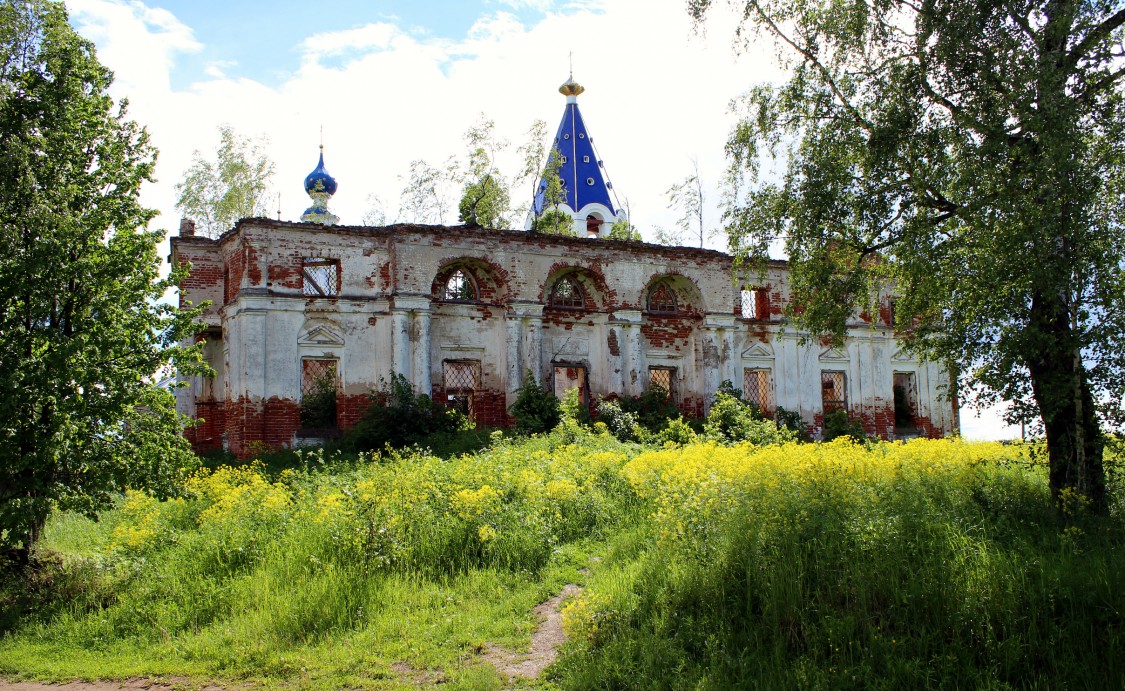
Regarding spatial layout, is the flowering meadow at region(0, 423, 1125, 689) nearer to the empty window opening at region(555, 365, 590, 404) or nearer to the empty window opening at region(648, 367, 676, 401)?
the empty window opening at region(555, 365, 590, 404)

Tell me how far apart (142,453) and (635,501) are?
598cm

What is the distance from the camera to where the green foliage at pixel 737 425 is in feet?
64.7

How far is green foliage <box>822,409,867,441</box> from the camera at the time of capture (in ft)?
80.3

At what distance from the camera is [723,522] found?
8.43 metres

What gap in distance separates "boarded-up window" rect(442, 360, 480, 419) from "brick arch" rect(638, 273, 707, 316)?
5430 millimetres

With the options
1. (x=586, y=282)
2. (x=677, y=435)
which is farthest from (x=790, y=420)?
(x=586, y=282)

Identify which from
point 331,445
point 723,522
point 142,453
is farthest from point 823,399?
point 142,453

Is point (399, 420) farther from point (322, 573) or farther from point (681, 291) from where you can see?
point (322, 573)

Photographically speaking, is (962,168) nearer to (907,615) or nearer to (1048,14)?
(1048,14)

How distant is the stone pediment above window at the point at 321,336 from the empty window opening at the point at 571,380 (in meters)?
5.84

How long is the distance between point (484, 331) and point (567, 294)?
2874mm

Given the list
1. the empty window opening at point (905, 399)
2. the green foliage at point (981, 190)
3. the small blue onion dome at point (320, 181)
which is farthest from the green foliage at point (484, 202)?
the green foliage at point (981, 190)

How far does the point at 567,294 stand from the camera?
2439cm

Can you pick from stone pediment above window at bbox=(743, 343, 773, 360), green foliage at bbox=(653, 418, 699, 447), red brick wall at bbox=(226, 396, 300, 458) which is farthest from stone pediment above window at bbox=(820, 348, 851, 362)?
red brick wall at bbox=(226, 396, 300, 458)
